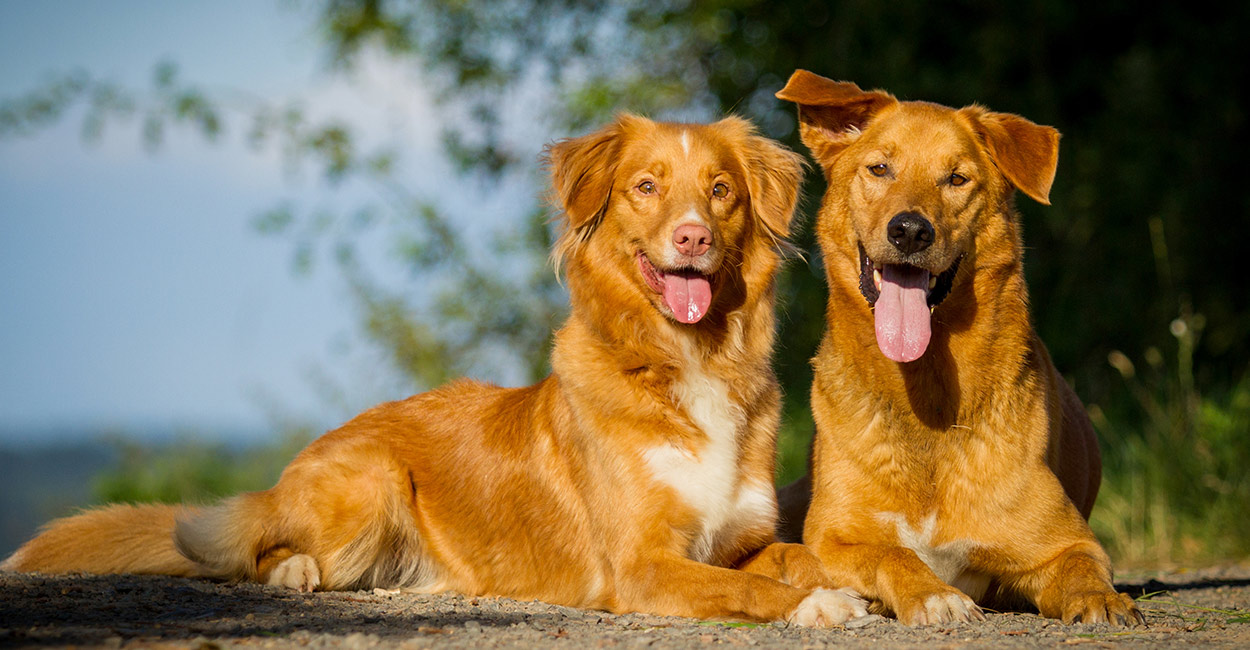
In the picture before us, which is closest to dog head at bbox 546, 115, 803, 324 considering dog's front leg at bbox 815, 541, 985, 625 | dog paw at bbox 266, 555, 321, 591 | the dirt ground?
dog's front leg at bbox 815, 541, 985, 625

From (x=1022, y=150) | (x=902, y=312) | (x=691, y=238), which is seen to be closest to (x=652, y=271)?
(x=691, y=238)

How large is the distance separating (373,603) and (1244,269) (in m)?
8.90

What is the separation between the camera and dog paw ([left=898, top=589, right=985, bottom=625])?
362 cm

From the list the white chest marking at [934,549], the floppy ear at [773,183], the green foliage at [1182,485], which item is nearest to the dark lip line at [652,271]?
the floppy ear at [773,183]

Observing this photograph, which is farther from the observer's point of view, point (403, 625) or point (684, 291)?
point (684, 291)

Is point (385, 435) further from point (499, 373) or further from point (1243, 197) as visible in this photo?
point (1243, 197)

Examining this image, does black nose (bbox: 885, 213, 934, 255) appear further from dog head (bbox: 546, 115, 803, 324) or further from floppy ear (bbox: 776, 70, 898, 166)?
floppy ear (bbox: 776, 70, 898, 166)

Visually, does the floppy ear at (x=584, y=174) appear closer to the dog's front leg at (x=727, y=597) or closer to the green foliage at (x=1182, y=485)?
→ the dog's front leg at (x=727, y=597)

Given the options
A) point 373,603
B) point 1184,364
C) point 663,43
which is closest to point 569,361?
point 373,603

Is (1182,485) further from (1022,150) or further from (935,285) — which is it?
(935,285)

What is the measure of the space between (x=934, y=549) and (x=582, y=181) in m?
1.94

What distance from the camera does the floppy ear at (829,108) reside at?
14.8 ft

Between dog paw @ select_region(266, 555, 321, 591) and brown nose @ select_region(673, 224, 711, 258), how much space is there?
1912mm

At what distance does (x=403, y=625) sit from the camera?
11.4ft
